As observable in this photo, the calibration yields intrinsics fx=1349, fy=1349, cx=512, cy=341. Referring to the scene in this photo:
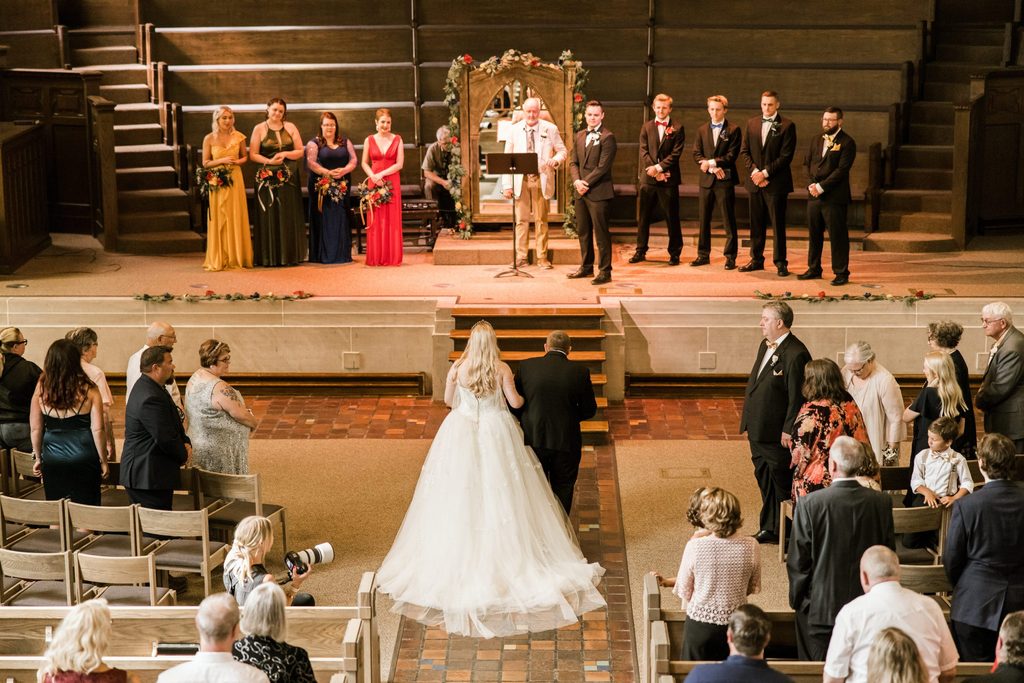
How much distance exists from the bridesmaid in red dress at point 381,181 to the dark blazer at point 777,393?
5.97m

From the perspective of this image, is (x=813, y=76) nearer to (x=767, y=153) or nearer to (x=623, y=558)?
(x=767, y=153)

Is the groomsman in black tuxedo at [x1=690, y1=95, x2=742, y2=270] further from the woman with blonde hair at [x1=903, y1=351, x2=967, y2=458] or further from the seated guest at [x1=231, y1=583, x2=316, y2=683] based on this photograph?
the seated guest at [x1=231, y1=583, x2=316, y2=683]

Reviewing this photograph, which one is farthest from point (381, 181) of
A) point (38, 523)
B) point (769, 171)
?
point (38, 523)

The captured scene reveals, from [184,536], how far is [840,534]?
3.28 meters

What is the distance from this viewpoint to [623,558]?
7949 millimetres

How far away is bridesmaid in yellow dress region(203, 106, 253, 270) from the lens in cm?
Answer: 1270

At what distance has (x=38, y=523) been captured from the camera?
7062 mm

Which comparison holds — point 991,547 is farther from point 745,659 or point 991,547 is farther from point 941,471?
point 745,659

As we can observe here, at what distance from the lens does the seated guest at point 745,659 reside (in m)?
4.41

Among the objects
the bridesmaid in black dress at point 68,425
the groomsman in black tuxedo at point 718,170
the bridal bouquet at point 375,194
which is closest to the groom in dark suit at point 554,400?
the bridesmaid in black dress at point 68,425

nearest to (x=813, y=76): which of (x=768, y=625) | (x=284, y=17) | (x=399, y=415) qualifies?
(x=284, y=17)

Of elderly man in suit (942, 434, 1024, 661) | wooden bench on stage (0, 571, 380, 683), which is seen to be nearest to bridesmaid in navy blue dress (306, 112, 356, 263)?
wooden bench on stage (0, 571, 380, 683)

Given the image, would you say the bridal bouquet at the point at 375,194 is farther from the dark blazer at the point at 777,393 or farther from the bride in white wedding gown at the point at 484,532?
the dark blazer at the point at 777,393

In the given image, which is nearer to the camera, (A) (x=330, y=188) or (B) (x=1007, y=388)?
(B) (x=1007, y=388)
